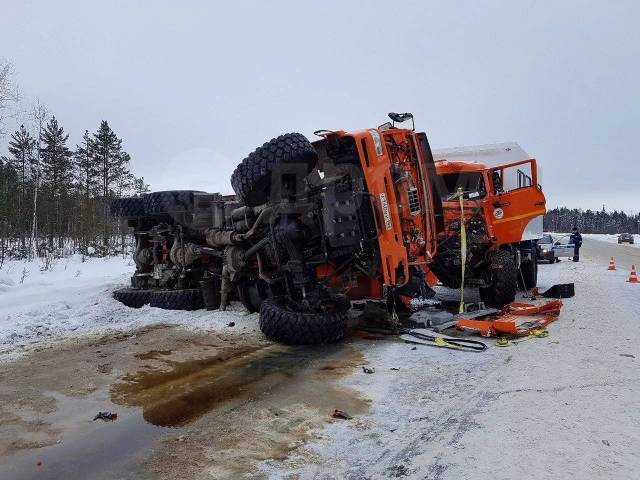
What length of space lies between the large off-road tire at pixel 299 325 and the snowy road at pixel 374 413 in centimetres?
22

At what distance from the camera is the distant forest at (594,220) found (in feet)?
430

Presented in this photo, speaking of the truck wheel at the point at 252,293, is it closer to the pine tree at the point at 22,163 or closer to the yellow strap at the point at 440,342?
the yellow strap at the point at 440,342

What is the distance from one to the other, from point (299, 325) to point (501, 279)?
4547 millimetres

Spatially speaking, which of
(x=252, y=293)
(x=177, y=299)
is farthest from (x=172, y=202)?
(x=252, y=293)

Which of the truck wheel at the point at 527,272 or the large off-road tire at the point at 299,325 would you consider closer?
the large off-road tire at the point at 299,325

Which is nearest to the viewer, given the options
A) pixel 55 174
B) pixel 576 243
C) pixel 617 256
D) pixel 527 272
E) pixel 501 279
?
pixel 501 279

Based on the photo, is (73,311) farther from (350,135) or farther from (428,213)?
(428,213)

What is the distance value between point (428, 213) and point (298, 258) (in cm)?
188

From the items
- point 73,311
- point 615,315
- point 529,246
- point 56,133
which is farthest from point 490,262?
point 56,133

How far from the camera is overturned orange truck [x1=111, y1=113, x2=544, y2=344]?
573 cm

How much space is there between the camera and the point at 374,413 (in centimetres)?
354

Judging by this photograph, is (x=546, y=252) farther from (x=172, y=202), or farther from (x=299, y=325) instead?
(x=299, y=325)

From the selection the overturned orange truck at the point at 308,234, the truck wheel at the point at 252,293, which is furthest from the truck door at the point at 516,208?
the truck wheel at the point at 252,293

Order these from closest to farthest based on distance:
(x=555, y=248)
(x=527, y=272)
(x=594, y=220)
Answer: (x=527, y=272), (x=555, y=248), (x=594, y=220)
